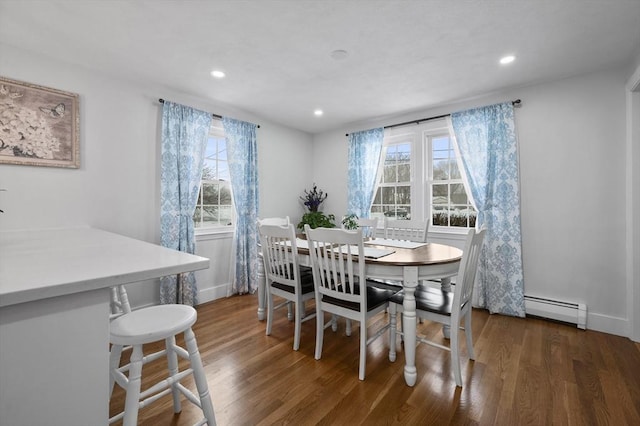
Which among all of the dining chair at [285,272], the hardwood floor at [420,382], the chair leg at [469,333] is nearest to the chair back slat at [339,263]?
the dining chair at [285,272]

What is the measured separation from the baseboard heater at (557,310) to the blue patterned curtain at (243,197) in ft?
10.6

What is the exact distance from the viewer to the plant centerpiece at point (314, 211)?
173 inches

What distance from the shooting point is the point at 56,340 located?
0.76m

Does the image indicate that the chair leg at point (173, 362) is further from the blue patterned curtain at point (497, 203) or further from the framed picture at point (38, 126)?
the blue patterned curtain at point (497, 203)

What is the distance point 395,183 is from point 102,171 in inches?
138

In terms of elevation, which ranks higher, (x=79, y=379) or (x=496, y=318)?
(x=79, y=379)

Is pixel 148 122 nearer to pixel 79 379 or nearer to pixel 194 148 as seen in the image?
pixel 194 148

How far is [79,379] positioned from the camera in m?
0.80

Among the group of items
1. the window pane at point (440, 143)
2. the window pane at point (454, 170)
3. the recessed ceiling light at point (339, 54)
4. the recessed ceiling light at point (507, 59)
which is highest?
the recessed ceiling light at point (339, 54)

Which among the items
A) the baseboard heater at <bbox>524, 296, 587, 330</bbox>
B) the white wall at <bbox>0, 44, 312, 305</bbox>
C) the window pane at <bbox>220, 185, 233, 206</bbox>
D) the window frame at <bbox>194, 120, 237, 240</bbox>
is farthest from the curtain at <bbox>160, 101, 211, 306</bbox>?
the baseboard heater at <bbox>524, 296, 587, 330</bbox>

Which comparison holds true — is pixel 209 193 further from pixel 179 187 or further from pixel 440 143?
pixel 440 143

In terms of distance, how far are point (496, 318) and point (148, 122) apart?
13.9ft

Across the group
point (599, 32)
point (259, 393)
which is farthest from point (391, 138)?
point (259, 393)

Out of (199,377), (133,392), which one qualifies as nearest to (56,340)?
(133,392)
